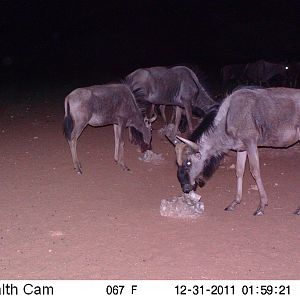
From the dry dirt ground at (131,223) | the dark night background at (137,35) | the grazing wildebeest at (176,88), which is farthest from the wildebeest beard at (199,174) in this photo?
the dark night background at (137,35)

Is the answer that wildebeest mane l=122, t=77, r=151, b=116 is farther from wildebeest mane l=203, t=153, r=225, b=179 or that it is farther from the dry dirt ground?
wildebeest mane l=203, t=153, r=225, b=179

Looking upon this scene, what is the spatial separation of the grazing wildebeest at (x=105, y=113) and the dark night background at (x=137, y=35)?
21343 mm

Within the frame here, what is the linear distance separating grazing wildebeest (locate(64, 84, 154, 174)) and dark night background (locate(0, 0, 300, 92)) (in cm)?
2134

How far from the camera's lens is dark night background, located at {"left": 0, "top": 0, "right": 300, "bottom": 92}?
131 feet

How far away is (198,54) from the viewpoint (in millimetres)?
43781

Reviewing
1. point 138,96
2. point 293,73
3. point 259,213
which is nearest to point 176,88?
point 138,96

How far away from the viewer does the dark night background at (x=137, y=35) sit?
39.8m

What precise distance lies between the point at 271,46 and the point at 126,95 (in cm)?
3688

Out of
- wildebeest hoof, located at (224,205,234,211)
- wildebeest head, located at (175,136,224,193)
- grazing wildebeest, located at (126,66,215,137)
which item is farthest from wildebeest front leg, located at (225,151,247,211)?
grazing wildebeest, located at (126,66,215,137)

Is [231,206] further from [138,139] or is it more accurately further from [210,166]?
[138,139]

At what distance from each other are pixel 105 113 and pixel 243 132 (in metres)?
3.59

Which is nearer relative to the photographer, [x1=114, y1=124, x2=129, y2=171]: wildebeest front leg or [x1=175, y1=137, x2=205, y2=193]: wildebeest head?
[x1=175, y1=137, x2=205, y2=193]: wildebeest head

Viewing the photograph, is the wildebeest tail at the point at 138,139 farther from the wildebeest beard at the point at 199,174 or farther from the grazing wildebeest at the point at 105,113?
the wildebeest beard at the point at 199,174

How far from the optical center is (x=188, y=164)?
776 centimetres
